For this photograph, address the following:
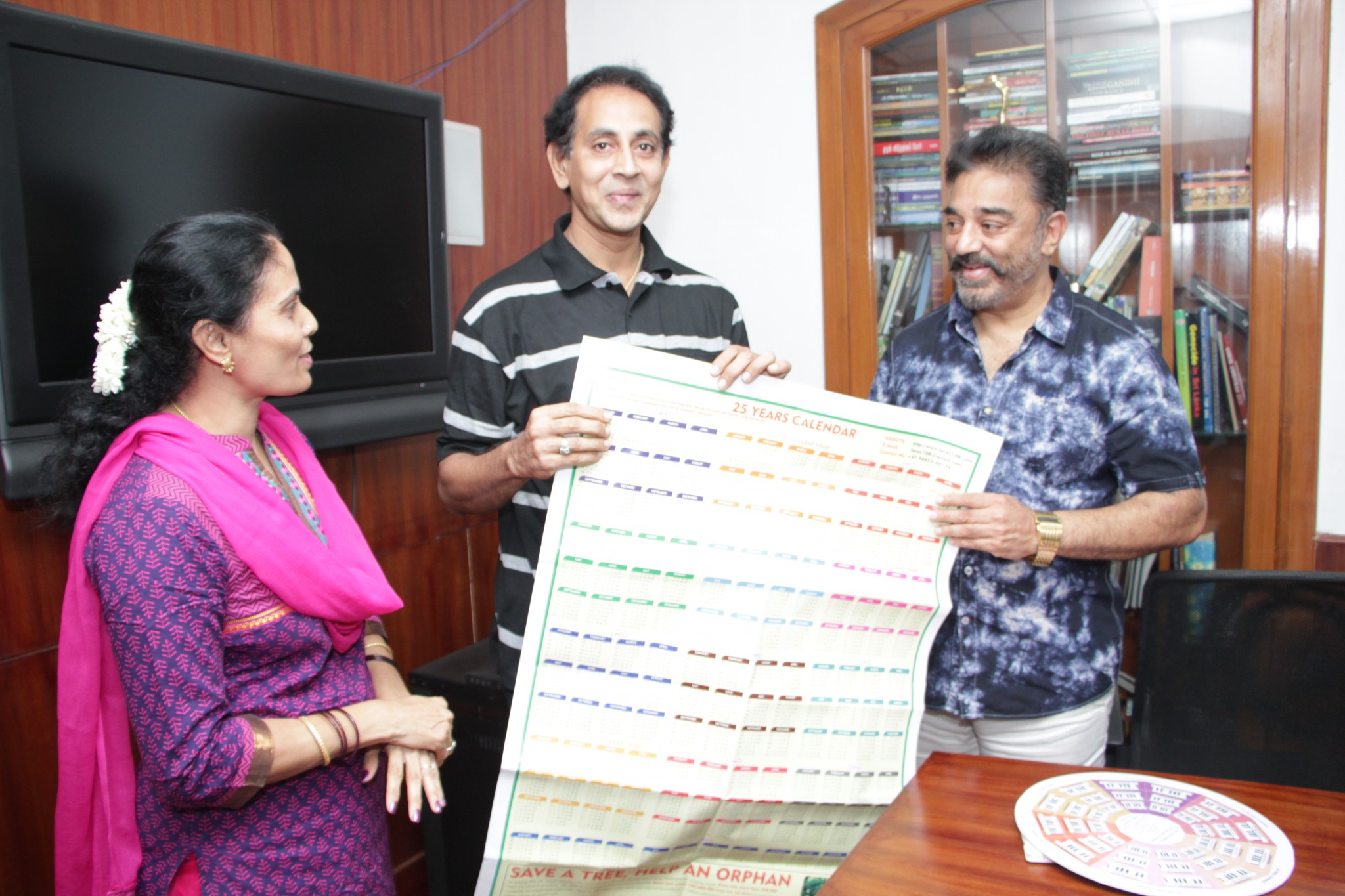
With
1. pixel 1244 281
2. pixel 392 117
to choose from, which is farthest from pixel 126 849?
pixel 1244 281

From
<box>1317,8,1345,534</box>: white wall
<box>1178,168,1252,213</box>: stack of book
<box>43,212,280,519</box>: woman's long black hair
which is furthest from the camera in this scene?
<box>1178,168,1252,213</box>: stack of book

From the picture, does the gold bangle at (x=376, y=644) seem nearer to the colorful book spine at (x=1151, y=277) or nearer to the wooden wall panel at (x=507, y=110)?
the wooden wall panel at (x=507, y=110)

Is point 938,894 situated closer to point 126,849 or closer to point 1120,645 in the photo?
point 1120,645

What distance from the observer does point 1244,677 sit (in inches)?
57.9

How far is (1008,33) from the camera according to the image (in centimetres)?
242

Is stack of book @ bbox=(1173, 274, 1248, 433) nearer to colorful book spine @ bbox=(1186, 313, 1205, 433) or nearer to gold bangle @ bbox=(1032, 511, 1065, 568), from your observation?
colorful book spine @ bbox=(1186, 313, 1205, 433)

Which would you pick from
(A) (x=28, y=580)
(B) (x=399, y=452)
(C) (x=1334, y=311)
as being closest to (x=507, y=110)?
(B) (x=399, y=452)

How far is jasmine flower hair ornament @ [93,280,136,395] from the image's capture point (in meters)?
1.24

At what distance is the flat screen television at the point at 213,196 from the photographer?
147 cm

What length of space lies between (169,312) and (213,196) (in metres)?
0.63

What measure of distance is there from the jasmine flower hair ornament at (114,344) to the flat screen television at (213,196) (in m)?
0.34

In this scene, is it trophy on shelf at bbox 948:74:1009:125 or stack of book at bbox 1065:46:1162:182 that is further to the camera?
trophy on shelf at bbox 948:74:1009:125

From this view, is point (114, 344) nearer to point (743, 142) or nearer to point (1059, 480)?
point (1059, 480)

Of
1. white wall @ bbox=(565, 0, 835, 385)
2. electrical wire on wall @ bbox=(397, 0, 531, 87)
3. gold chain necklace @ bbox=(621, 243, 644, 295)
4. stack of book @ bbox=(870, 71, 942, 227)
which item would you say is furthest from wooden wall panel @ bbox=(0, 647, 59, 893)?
stack of book @ bbox=(870, 71, 942, 227)
